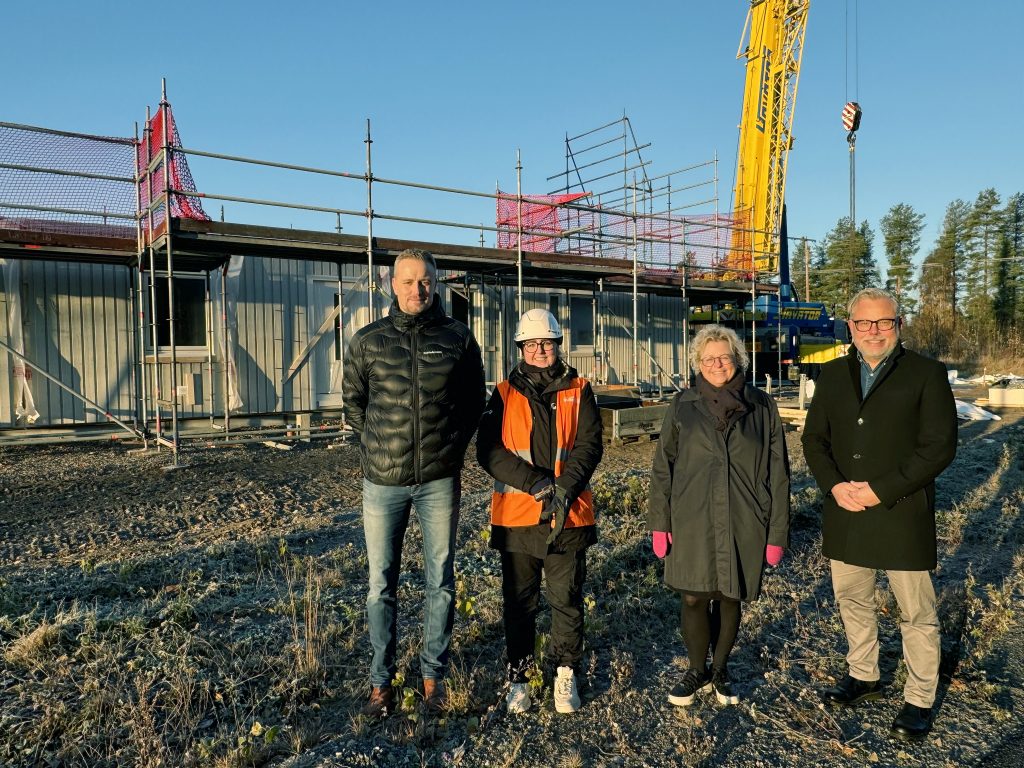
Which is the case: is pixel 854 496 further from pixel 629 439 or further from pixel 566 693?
pixel 629 439

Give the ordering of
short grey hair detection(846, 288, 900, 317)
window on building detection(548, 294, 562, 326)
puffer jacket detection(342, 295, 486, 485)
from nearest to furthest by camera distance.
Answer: puffer jacket detection(342, 295, 486, 485), short grey hair detection(846, 288, 900, 317), window on building detection(548, 294, 562, 326)

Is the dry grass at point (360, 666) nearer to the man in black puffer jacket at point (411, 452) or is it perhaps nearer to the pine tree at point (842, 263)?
the man in black puffer jacket at point (411, 452)

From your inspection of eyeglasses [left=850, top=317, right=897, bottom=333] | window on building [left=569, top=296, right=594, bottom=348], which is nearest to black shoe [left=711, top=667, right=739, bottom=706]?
eyeglasses [left=850, top=317, right=897, bottom=333]

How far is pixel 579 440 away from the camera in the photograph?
3203 mm

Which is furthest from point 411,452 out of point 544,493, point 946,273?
point 946,273

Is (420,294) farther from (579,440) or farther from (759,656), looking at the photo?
(759,656)

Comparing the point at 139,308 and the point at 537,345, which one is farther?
the point at 139,308

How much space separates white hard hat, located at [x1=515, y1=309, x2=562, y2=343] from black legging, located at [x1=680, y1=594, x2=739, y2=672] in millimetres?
1393

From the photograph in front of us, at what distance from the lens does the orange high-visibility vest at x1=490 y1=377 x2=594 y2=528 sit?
3107 millimetres

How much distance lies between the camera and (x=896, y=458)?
9.86ft

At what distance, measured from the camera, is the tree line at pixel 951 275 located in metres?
46.2

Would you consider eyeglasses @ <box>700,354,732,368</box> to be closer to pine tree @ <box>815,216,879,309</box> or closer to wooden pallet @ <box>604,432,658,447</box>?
wooden pallet @ <box>604,432,658,447</box>

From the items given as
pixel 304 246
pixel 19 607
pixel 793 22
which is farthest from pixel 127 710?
pixel 793 22

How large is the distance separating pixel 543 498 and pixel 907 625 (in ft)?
5.64
